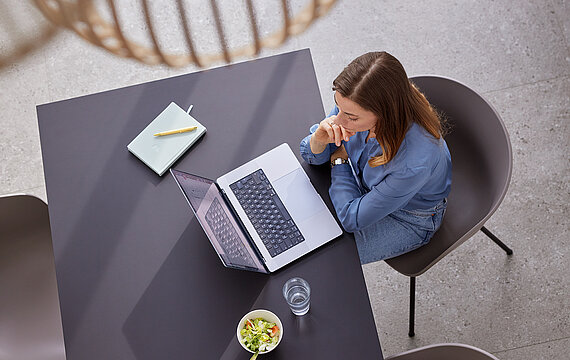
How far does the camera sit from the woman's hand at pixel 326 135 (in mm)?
1917

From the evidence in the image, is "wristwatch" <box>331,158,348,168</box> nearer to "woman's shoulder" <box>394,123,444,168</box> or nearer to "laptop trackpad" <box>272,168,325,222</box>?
"laptop trackpad" <box>272,168,325,222</box>

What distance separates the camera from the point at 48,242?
2312 millimetres

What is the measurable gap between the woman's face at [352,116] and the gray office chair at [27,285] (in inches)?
44.5

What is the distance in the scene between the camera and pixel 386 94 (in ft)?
5.81

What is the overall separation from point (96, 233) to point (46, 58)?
5.41 ft

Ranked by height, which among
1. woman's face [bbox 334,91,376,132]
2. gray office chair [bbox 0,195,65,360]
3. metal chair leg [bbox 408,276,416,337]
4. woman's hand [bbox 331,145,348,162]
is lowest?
metal chair leg [bbox 408,276,416,337]

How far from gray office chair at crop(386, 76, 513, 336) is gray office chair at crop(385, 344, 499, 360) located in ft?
1.08

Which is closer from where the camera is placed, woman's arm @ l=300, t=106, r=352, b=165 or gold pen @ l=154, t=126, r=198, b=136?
woman's arm @ l=300, t=106, r=352, b=165

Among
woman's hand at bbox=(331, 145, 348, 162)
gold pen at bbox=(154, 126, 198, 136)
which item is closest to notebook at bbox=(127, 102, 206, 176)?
gold pen at bbox=(154, 126, 198, 136)

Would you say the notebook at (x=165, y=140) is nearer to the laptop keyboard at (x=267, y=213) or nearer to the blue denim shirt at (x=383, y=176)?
the laptop keyboard at (x=267, y=213)

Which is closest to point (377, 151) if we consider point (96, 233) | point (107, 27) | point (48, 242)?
point (96, 233)

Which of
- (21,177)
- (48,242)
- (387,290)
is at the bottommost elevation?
(387,290)

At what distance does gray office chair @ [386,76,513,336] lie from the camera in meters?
2.06

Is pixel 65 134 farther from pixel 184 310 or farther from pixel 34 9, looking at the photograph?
pixel 34 9
